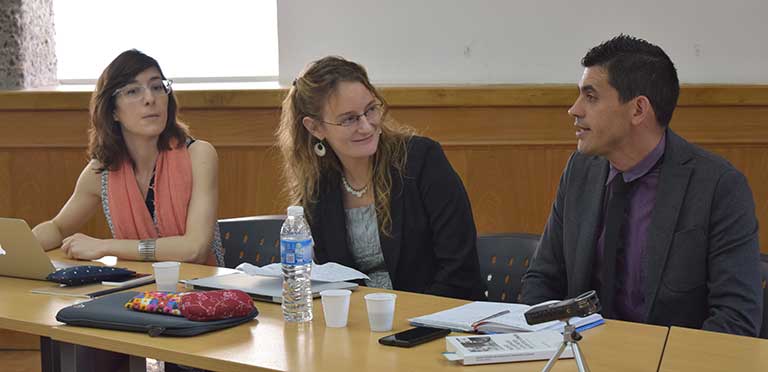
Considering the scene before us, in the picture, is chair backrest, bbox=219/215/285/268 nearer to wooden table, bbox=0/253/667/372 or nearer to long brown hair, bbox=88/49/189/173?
long brown hair, bbox=88/49/189/173

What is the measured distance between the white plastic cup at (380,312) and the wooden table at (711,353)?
568 millimetres

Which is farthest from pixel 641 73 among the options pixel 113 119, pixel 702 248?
pixel 113 119

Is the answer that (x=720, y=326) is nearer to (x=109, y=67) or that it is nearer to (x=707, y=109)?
(x=707, y=109)

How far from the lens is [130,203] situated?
3338 mm

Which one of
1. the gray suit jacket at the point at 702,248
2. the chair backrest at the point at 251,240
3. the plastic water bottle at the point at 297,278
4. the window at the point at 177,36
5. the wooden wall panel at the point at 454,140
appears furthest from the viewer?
the window at the point at 177,36

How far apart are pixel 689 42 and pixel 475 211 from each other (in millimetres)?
1105

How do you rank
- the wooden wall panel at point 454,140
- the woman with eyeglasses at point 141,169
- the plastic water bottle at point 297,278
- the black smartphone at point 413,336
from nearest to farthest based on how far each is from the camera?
the black smartphone at point 413,336
the plastic water bottle at point 297,278
the woman with eyeglasses at point 141,169
the wooden wall panel at point 454,140

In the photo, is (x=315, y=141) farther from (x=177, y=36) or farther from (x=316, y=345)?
(x=177, y=36)

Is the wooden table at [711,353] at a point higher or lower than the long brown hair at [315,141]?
lower

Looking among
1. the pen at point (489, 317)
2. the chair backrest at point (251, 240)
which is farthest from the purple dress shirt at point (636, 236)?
the chair backrest at point (251, 240)

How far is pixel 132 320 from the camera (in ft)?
7.02

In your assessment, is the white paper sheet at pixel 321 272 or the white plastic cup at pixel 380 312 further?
the white paper sheet at pixel 321 272

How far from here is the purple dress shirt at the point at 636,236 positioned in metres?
2.53

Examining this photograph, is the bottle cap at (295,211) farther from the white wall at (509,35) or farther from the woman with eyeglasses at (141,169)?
the white wall at (509,35)
